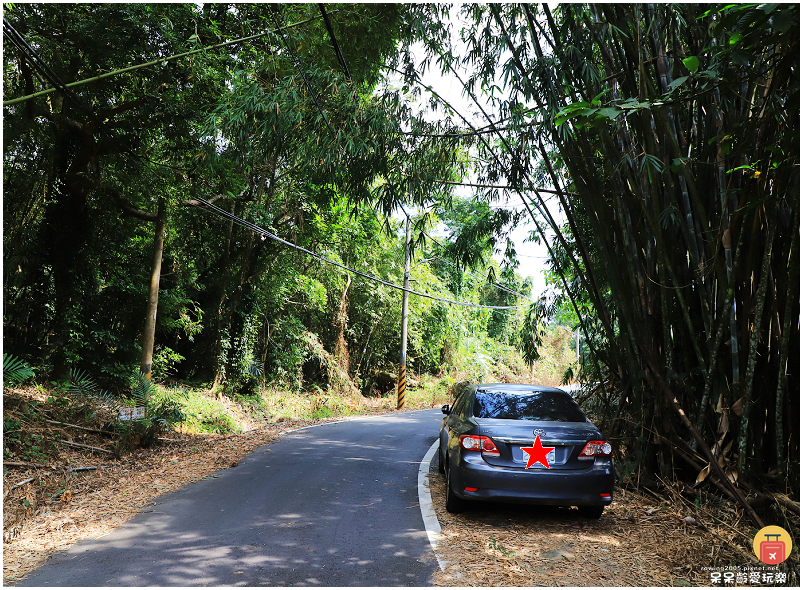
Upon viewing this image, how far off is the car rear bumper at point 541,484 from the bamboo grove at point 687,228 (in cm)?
120

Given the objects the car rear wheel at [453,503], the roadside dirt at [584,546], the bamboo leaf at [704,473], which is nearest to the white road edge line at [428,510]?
the roadside dirt at [584,546]

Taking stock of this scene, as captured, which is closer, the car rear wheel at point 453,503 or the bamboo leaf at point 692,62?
the bamboo leaf at point 692,62

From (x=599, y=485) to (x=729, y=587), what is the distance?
63.1 inches

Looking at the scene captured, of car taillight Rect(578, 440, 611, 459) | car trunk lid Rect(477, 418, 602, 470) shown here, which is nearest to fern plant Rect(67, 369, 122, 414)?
car trunk lid Rect(477, 418, 602, 470)

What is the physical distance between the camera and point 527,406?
7.04 meters

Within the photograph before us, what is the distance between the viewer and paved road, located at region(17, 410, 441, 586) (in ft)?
15.3

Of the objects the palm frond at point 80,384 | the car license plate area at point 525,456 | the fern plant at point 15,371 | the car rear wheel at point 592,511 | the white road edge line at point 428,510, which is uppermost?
the fern plant at point 15,371

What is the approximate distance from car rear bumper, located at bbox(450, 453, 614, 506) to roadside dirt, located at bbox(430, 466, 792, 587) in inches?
13.8

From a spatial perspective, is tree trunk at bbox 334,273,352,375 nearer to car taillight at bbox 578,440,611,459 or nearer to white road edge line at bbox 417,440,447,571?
white road edge line at bbox 417,440,447,571

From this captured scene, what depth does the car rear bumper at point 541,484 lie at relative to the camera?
5.99m

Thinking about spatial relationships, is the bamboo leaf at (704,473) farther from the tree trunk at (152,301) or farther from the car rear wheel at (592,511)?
the tree trunk at (152,301)

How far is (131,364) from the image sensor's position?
1577cm

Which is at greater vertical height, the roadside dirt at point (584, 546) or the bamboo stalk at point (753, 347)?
the bamboo stalk at point (753, 347)

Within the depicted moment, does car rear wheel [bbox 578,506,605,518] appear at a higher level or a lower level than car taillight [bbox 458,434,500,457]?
lower
